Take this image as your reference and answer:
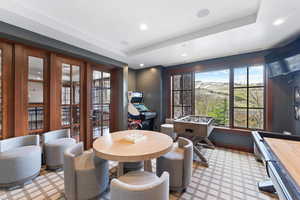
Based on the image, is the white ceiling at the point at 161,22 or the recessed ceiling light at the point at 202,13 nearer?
the white ceiling at the point at 161,22

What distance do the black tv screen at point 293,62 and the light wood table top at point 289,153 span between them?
1462 mm

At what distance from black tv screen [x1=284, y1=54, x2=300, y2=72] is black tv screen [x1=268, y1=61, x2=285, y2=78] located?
0.51 ft

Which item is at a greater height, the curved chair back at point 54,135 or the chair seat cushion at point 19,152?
the curved chair back at point 54,135

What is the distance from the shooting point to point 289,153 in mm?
1454

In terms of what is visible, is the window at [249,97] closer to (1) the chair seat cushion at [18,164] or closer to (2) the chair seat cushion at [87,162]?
(2) the chair seat cushion at [87,162]

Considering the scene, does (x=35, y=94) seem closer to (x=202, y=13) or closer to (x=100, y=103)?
(x=100, y=103)

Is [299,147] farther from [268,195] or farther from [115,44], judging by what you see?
[115,44]

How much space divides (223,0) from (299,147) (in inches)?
Answer: 87.9

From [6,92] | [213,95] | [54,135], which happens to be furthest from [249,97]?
[6,92]

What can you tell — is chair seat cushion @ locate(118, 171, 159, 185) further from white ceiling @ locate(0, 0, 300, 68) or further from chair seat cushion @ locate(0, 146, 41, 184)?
white ceiling @ locate(0, 0, 300, 68)

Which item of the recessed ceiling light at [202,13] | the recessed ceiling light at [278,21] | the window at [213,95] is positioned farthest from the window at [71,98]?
the recessed ceiling light at [278,21]

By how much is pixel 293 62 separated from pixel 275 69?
1.46ft

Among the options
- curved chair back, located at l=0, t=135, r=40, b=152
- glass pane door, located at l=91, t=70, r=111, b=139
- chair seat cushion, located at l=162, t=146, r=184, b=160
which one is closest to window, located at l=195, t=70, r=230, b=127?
chair seat cushion, located at l=162, t=146, r=184, b=160

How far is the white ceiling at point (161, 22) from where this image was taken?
1.82 metres
